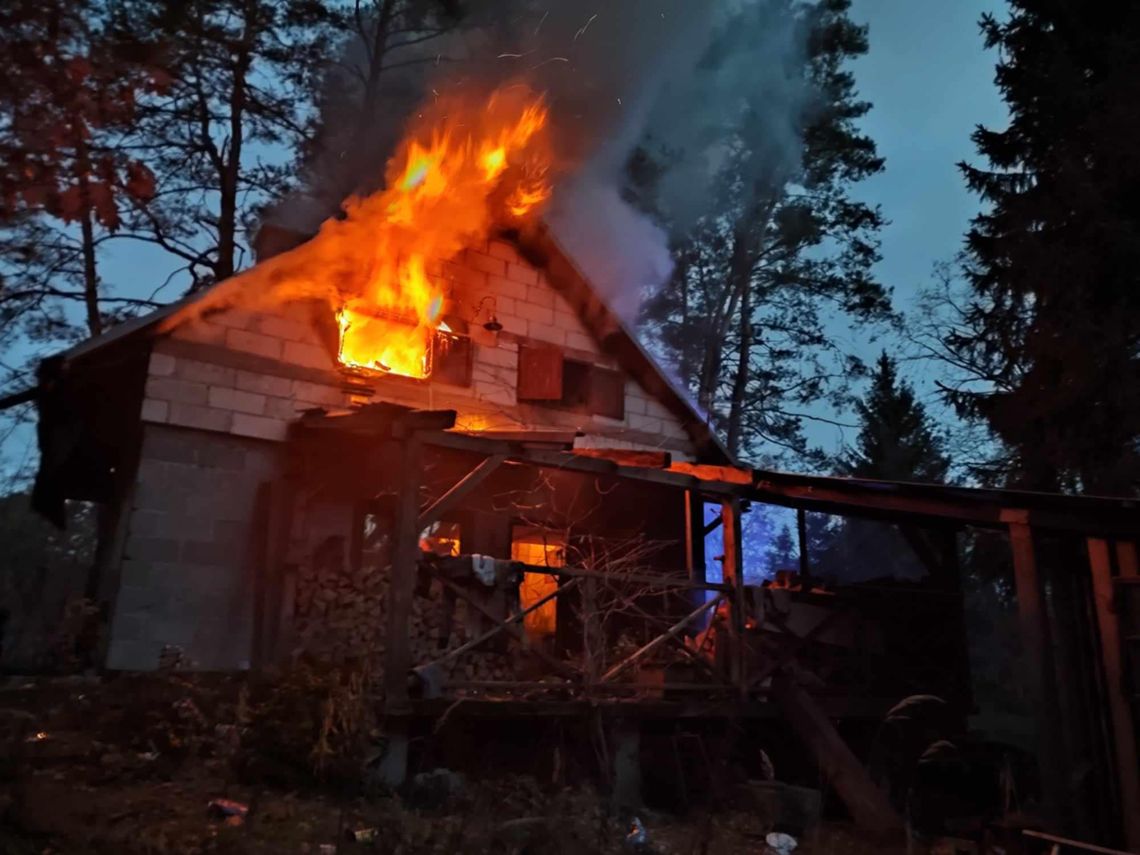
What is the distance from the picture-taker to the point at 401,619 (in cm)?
764

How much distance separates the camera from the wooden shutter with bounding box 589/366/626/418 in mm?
13398

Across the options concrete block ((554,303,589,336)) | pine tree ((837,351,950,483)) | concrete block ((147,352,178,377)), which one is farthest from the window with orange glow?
pine tree ((837,351,950,483))

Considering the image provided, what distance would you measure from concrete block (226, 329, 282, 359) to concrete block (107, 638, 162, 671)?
3409 mm

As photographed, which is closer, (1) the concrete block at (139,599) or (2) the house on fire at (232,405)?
(1) the concrete block at (139,599)

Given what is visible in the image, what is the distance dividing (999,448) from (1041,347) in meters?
4.65

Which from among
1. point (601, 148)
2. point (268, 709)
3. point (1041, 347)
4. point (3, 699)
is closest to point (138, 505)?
point (3, 699)

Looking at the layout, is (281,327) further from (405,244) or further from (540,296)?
(540,296)

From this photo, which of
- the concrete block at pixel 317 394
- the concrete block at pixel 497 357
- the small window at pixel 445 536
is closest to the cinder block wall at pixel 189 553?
the concrete block at pixel 317 394

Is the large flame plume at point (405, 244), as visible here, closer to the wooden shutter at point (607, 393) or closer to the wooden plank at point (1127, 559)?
the wooden shutter at point (607, 393)

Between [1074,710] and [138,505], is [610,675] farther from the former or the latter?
[138,505]

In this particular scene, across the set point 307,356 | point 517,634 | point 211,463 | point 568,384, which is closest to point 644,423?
point 568,384

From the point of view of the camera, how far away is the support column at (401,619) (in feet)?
23.9

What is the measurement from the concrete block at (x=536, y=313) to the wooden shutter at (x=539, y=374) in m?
0.52

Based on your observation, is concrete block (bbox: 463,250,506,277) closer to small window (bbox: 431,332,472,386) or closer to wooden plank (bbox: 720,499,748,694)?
small window (bbox: 431,332,472,386)
